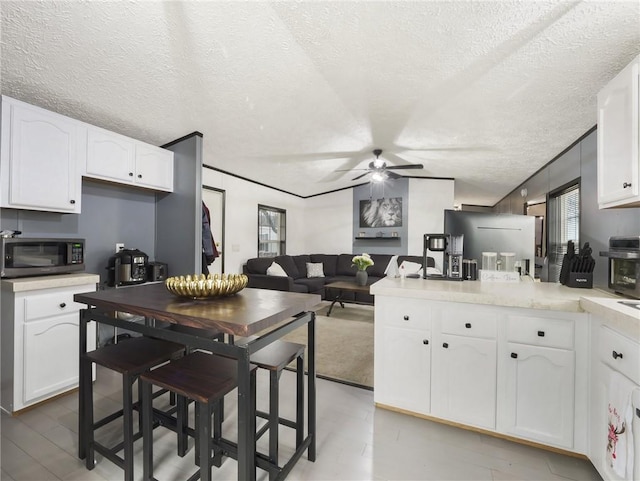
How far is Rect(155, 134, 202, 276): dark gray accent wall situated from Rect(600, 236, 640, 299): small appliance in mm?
→ 3262

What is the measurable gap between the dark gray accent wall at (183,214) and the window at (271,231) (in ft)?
7.78

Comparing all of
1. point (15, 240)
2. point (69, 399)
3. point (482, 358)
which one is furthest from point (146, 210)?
point (482, 358)

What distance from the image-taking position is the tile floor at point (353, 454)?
1.49m

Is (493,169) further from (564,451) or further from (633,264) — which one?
(564,451)

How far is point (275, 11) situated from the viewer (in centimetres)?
169

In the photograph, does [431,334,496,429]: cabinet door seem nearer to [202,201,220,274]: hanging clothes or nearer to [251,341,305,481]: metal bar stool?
[251,341,305,481]: metal bar stool

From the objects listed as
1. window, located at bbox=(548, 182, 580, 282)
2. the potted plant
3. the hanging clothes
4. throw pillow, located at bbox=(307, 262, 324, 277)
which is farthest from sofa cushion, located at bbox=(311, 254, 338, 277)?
window, located at bbox=(548, 182, 580, 282)

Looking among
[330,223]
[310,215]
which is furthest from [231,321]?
[310,215]

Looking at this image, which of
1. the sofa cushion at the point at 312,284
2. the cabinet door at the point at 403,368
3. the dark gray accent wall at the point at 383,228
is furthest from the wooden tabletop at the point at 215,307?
the dark gray accent wall at the point at 383,228

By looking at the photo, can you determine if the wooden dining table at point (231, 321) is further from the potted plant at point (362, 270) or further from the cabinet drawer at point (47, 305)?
the potted plant at point (362, 270)

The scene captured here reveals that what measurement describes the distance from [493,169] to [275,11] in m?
4.15

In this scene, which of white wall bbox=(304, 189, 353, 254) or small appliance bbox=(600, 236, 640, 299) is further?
white wall bbox=(304, 189, 353, 254)

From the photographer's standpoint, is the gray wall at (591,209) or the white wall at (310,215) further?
the white wall at (310,215)

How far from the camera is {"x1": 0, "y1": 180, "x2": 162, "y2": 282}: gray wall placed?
240 cm
